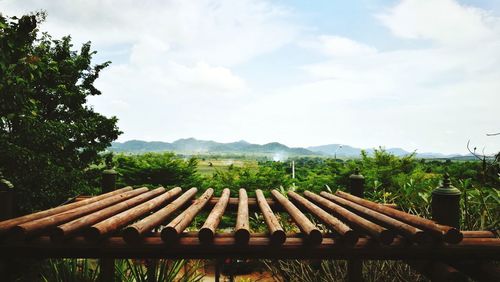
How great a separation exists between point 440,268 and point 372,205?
854 millimetres

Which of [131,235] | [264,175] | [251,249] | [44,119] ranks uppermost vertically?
[44,119]

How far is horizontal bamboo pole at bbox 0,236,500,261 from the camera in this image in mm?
2121

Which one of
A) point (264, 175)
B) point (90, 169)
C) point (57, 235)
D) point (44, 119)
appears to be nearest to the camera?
point (57, 235)

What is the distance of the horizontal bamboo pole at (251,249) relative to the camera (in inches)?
83.5

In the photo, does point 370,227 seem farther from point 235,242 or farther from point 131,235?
point 131,235

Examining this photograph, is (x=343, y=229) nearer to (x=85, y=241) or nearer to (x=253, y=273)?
(x=85, y=241)

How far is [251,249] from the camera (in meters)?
2.16

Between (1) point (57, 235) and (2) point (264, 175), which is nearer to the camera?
(1) point (57, 235)

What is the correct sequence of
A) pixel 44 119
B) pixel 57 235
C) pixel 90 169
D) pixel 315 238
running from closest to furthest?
pixel 57 235, pixel 315 238, pixel 44 119, pixel 90 169

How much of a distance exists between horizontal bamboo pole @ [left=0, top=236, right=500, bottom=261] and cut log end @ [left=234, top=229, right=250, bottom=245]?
0.03 metres

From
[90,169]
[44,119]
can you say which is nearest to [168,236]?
[44,119]

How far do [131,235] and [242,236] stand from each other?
698mm

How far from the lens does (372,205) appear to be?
3238 mm

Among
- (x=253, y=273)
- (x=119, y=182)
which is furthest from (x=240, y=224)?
(x=119, y=182)
